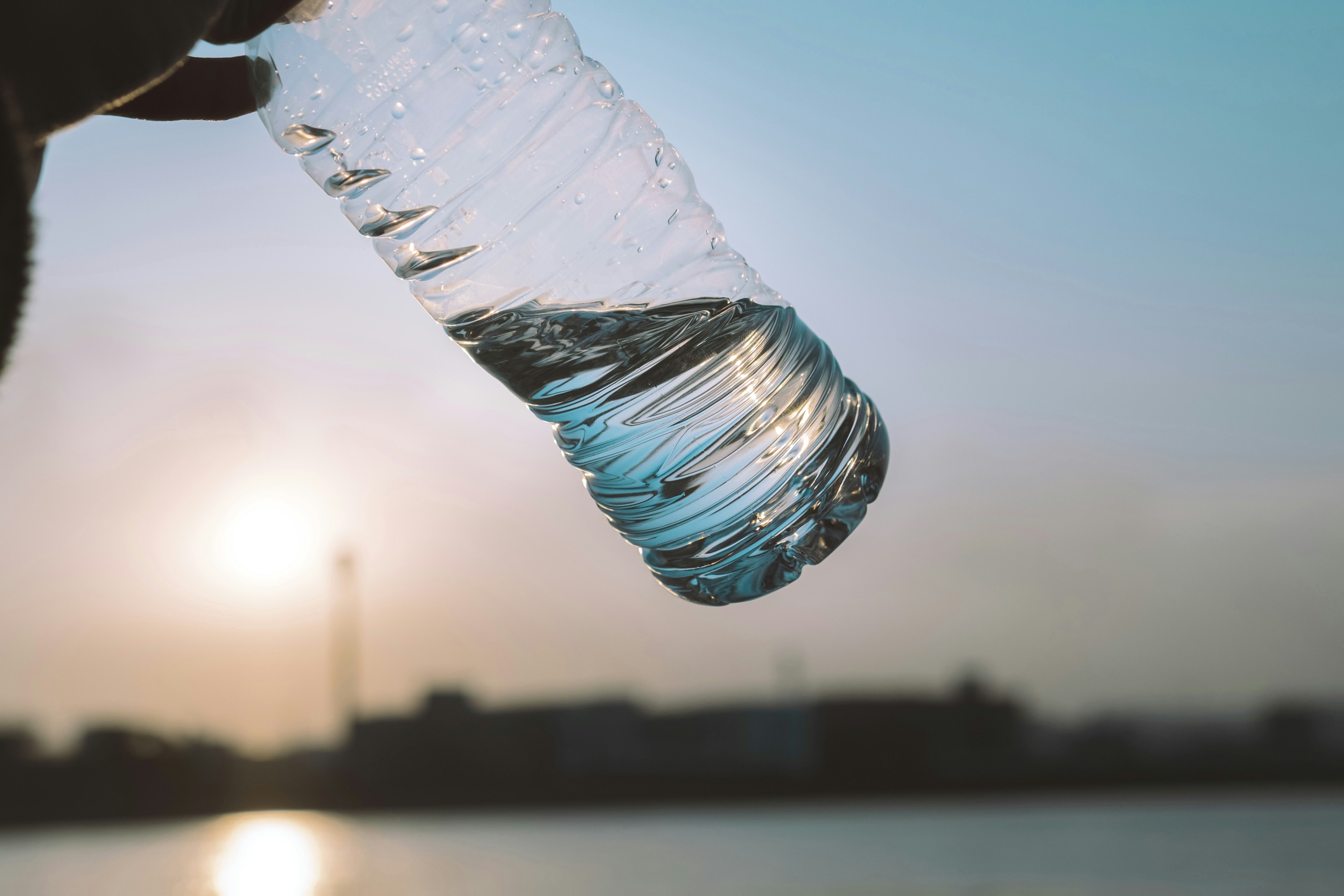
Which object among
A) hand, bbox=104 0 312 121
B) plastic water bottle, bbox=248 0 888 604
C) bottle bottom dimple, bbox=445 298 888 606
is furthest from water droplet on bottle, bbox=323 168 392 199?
hand, bbox=104 0 312 121

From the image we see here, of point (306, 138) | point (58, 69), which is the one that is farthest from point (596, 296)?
point (58, 69)

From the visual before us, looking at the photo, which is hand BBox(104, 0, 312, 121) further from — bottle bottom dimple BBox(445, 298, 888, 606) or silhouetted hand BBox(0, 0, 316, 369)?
bottle bottom dimple BBox(445, 298, 888, 606)

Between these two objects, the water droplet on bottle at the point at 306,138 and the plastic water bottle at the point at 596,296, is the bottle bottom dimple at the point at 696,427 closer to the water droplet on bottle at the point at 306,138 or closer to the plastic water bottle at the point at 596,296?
the plastic water bottle at the point at 596,296

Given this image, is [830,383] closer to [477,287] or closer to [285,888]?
[477,287]

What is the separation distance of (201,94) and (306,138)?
1.23ft

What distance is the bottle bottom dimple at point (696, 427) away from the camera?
1.00 meters

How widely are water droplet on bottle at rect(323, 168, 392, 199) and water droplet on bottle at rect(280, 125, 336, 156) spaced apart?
0.03 metres

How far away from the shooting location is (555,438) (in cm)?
106

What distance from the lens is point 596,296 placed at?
3.36 feet

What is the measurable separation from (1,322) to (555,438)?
0.67m

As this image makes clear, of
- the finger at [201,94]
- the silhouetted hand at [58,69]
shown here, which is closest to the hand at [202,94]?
the finger at [201,94]

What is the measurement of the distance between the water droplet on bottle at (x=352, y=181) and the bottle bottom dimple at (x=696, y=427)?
151 millimetres

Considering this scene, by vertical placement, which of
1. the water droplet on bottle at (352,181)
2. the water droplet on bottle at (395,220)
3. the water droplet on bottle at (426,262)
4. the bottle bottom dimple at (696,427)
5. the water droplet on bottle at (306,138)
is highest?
the water droplet on bottle at (306,138)

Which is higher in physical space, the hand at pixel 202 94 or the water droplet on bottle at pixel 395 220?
the water droplet on bottle at pixel 395 220
